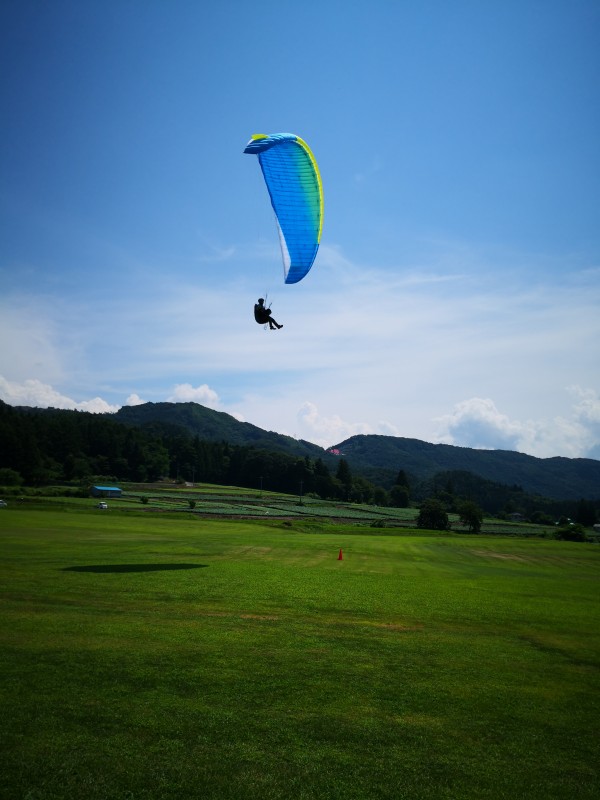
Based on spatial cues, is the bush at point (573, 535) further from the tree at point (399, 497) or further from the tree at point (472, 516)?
the tree at point (399, 497)

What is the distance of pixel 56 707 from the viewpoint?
335 inches

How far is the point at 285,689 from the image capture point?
978cm

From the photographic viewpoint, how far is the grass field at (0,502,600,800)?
7102 mm

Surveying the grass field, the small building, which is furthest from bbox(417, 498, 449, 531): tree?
the grass field

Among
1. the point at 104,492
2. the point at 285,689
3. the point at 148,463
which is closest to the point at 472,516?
the point at 104,492

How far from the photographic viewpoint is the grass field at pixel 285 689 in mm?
7102

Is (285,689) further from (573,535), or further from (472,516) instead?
(472,516)

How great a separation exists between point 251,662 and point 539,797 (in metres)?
5.76

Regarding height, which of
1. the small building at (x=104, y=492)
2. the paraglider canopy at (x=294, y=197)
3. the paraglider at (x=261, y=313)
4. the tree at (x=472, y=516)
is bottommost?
the small building at (x=104, y=492)

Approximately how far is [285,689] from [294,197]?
63.5 ft

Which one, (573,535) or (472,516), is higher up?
(472,516)

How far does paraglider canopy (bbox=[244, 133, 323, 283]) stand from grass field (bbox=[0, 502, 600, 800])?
13790mm

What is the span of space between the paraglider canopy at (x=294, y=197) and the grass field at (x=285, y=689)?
45.2 ft

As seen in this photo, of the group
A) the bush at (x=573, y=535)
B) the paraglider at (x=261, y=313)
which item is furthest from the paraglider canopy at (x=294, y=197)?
the bush at (x=573, y=535)
